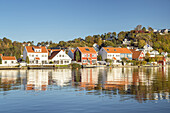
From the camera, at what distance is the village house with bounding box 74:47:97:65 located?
347 ft

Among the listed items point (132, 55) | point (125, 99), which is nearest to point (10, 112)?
point (125, 99)

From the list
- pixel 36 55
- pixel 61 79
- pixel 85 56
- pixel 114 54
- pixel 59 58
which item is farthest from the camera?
pixel 114 54

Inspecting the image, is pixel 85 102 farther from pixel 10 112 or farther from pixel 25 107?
pixel 10 112

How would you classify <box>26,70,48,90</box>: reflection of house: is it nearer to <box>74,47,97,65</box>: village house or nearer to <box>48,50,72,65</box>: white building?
<box>48,50,72,65</box>: white building

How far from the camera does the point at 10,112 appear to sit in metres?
14.7

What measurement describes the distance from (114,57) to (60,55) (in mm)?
29134

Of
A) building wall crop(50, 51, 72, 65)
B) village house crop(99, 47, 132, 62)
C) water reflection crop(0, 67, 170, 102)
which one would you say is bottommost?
water reflection crop(0, 67, 170, 102)

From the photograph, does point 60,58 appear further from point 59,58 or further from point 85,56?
point 85,56

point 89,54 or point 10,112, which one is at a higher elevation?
point 89,54

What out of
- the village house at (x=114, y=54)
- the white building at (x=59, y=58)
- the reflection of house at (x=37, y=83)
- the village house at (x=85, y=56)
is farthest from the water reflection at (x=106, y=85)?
the village house at (x=114, y=54)

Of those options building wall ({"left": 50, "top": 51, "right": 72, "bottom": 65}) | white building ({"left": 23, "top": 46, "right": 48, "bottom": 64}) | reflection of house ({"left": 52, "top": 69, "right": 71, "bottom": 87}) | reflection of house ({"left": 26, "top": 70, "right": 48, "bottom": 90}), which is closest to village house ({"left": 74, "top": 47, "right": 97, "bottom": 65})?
building wall ({"left": 50, "top": 51, "right": 72, "bottom": 65})

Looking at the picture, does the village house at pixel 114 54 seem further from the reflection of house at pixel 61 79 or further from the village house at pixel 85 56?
the reflection of house at pixel 61 79

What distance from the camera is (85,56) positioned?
107 meters

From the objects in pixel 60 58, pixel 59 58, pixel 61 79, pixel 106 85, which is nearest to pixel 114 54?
pixel 60 58
